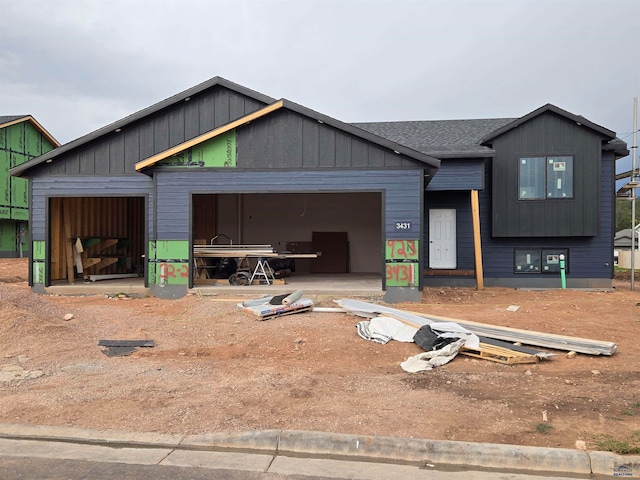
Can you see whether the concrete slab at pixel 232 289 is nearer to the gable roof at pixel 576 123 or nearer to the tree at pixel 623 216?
the gable roof at pixel 576 123

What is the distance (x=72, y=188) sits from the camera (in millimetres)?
13844

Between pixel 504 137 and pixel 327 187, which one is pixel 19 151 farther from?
pixel 504 137

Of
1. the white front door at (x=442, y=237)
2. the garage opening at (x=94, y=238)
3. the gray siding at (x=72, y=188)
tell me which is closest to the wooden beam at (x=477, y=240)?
the white front door at (x=442, y=237)

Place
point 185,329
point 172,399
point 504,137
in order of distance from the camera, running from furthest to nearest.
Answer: point 504,137 < point 185,329 < point 172,399

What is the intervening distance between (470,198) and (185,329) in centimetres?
1084

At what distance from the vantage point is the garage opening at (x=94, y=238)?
49.5ft

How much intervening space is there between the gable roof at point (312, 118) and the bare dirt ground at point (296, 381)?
13.8 feet

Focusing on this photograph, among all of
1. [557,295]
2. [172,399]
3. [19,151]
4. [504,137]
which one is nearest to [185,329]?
[172,399]

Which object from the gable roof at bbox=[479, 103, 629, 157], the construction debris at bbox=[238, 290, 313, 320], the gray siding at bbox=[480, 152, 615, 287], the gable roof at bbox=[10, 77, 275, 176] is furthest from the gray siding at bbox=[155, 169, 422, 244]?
the gray siding at bbox=[480, 152, 615, 287]

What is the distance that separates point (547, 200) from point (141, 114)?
41.4 ft

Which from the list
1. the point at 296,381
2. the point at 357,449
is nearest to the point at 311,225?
the point at 296,381

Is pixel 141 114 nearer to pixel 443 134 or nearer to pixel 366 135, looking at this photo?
pixel 366 135

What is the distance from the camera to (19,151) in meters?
29.1

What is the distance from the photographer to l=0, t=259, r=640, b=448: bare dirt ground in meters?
4.85
